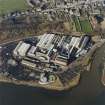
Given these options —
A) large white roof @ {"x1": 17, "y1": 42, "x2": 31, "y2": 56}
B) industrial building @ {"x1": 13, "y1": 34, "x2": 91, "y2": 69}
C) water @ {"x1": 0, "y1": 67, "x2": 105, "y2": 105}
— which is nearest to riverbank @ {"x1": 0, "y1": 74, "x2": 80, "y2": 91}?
water @ {"x1": 0, "y1": 67, "x2": 105, "y2": 105}

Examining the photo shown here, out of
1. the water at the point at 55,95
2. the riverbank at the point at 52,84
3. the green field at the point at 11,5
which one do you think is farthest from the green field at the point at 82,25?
the water at the point at 55,95

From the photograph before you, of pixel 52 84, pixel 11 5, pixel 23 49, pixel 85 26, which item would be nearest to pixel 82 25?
pixel 85 26

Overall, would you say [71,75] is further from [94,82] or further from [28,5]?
[28,5]

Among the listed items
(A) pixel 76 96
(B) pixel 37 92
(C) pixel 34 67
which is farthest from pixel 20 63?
(A) pixel 76 96

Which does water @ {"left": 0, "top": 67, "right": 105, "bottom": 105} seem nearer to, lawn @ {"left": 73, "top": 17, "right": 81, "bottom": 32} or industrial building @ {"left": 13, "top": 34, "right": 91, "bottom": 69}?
industrial building @ {"left": 13, "top": 34, "right": 91, "bottom": 69}

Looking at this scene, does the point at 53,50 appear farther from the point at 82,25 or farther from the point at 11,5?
the point at 11,5

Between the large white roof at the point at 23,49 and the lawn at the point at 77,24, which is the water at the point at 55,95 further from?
the lawn at the point at 77,24
